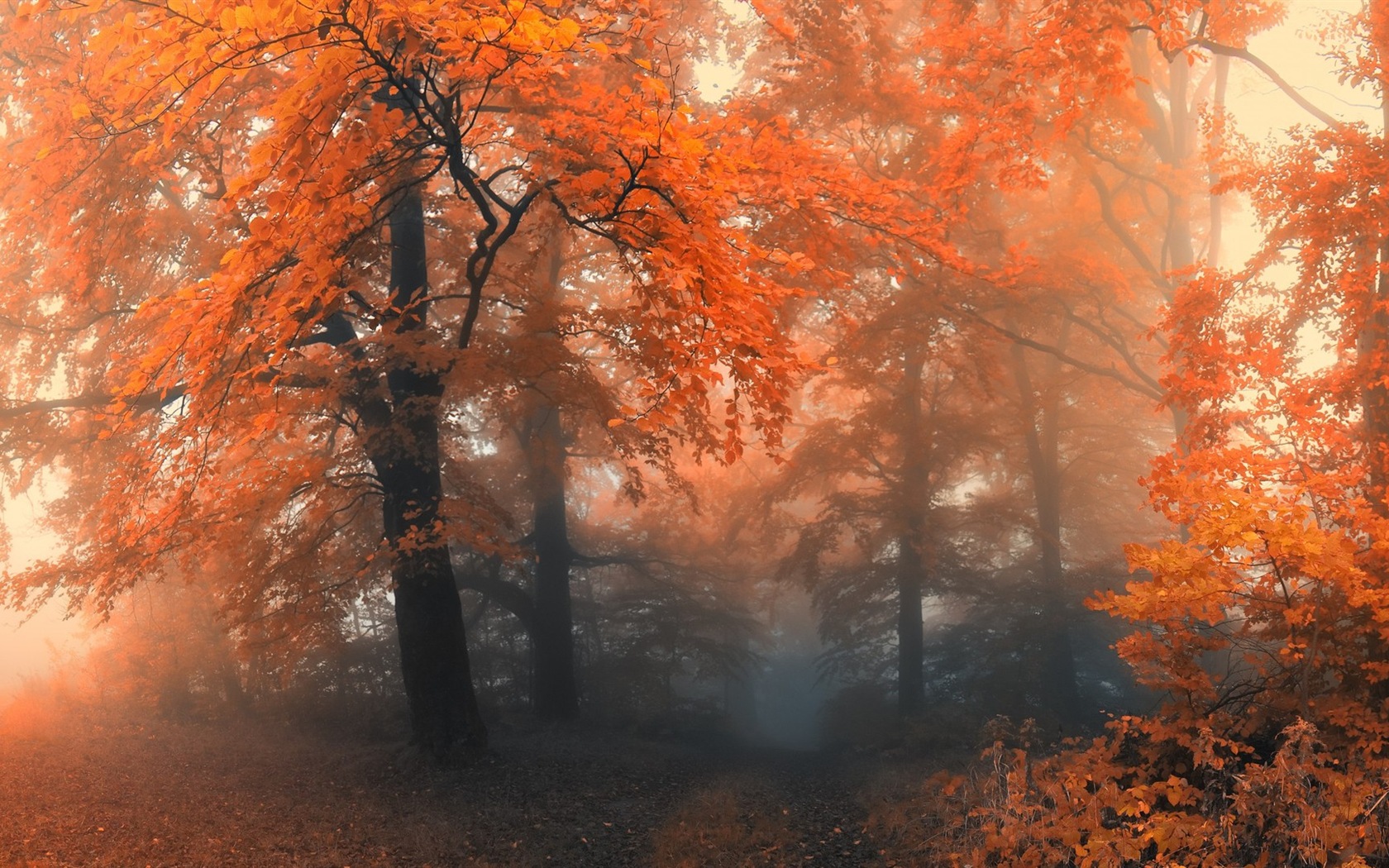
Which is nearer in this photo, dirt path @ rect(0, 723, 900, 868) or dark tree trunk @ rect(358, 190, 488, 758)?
dirt path @ rect(0, 723, 900, 868)

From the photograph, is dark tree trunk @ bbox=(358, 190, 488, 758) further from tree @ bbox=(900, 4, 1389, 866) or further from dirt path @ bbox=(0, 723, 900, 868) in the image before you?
tree @ bbox=(900, 4, 1389, 866)

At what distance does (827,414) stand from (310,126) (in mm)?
18732

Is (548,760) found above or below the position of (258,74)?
below

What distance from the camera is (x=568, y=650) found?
49.4 feet

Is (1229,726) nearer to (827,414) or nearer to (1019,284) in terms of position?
(1019,284)

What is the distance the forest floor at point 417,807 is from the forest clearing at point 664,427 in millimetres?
81

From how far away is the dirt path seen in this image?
648 cm

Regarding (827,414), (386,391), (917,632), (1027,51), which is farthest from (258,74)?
(827,414)

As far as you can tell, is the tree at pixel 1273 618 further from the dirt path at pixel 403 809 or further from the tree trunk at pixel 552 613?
the tree trunk at pixel 552 613

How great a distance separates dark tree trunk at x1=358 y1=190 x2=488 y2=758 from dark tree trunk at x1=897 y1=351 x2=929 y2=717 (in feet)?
25.2

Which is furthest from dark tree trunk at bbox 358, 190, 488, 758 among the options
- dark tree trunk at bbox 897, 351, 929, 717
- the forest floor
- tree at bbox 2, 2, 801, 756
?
dark tree trunk at bbox 897, 351, 929, 717

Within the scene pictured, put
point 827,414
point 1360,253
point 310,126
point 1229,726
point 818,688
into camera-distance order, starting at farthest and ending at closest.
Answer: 1. point 818,688
2. point 827,414
3. point 1360,253
4. point 1229,726
5. point 310,126

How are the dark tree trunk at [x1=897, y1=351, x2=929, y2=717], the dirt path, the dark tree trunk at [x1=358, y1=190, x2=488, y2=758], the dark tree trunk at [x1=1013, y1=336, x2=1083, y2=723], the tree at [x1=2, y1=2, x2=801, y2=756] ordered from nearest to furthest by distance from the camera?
1. the tree at [x1=2, y1=2, x2=801, y2=756]
2. the dirt path
3. the dark tree trunk at [x1=358, y1=190, x2=488, y2=758]
4. the dark tree trunk at [x1=897, y1=351, x2=929, y2=717]
5. the dark tree trunk at [x1=1013, y1=336, x2=1083, y2=723]

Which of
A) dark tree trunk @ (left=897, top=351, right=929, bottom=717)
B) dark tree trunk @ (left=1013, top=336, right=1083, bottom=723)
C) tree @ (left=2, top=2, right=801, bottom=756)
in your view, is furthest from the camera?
dark tree trunk @ (left=1013, top=336, right=1083, bottom=723)
